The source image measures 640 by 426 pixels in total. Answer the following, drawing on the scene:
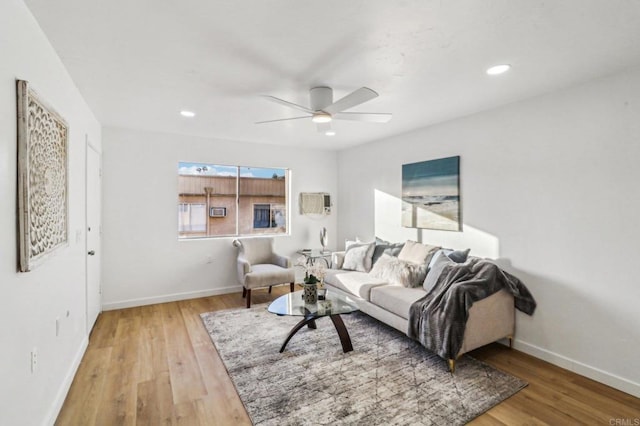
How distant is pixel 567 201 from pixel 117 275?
515 cm

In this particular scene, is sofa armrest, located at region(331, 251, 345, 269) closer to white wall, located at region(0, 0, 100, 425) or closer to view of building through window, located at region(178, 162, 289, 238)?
view of building through window, located at region(178, 162, 289, 238)

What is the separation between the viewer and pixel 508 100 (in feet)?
10.2

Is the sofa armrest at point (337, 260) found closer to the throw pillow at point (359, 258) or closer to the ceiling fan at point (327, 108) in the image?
the throw pillow at point (359, 258)

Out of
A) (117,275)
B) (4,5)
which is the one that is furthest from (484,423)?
(117,275)

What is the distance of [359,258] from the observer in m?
4.38

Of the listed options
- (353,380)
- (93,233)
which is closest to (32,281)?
(93,233)

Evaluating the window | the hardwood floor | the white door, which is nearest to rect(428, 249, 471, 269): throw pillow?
the hardwood floor

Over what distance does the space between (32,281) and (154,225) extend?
2828 mm

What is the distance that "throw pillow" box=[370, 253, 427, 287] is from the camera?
3.53 m

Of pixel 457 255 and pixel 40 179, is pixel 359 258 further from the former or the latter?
pixel 40 179

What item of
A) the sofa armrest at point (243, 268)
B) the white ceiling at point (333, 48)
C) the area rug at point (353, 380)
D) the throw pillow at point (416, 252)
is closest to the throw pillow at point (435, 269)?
the throw pillow at point (416, 252)

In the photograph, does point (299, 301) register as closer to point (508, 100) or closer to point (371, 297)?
point (371, 297)

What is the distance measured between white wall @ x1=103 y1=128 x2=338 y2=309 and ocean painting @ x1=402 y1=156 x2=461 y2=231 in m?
2.34

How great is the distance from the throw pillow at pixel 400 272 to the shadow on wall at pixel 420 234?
1.75 ft
